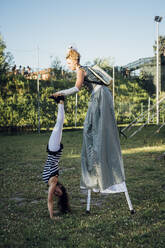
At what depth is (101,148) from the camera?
3.67m

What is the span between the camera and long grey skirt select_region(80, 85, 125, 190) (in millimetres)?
3672

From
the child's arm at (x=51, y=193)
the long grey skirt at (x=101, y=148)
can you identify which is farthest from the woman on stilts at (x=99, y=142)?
the child's arm at (x=51, y=193)

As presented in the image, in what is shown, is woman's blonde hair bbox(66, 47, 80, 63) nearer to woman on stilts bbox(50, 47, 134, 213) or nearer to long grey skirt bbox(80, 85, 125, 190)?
woman on stilts bbox(50, 47, 134, 213)

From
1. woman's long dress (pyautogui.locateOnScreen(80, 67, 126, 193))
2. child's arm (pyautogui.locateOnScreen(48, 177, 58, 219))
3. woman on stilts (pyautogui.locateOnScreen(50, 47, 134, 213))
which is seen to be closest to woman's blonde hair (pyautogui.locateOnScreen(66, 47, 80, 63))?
woman on stilts (pyautogui.locateOnScreen(50, 47, 134, 213))

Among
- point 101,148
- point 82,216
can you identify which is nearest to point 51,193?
point 82,216

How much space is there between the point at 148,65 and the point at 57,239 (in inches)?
1238

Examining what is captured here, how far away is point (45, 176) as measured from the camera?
3.82 metres

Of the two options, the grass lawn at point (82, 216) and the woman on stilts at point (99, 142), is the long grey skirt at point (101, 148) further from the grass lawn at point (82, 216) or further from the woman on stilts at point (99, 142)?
the grass lawn at point (82, 216)

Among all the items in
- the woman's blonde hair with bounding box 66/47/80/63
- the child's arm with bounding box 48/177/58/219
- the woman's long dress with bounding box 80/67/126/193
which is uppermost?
the woman's blonde hair with bounding box 66/47/80/63

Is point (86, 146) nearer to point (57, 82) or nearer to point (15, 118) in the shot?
point (15, 118)

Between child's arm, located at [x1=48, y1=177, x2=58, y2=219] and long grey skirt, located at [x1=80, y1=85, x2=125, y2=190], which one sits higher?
long grey skirt, located at [x1=80, y1=85, x2=125, y2=190]

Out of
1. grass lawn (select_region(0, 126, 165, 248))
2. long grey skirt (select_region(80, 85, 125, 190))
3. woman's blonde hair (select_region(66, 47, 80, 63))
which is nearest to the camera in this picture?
grass lawn (select_region(0, 126, 165, 248))

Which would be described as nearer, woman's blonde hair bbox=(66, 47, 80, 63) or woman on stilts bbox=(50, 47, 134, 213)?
woman on stilts bbox=(50, 47, 134, 213)

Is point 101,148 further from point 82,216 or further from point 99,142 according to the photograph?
point 82,216
